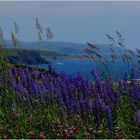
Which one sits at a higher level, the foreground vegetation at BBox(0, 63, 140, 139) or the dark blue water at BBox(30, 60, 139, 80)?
the dark blue water at BBox(30, 60, 139, 80)

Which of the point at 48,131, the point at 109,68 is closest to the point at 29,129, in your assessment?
the point at 48,131

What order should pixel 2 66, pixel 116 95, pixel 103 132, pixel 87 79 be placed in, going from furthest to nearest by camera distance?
pixel 2 66, pixel 87 79, pixel 116 95, pixel 103 132

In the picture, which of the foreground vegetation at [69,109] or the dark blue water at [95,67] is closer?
the foreground vegetation at [69,109]

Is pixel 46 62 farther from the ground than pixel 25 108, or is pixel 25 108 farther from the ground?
pixel 46 62

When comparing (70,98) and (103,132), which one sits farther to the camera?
(70,98)

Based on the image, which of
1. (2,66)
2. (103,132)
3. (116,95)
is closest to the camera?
(103,132)

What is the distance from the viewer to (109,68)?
448 inches

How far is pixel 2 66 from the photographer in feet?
39.2

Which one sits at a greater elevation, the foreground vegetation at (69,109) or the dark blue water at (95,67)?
the dark blue water at (95,67)

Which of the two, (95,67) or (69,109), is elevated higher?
(95,67)

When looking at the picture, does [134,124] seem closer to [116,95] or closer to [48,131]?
[116,95]

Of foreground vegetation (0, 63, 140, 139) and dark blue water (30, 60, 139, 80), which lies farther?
dark blue water (30, 60, 139, 80)

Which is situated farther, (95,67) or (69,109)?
(95,67)

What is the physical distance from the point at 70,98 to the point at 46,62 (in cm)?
287
